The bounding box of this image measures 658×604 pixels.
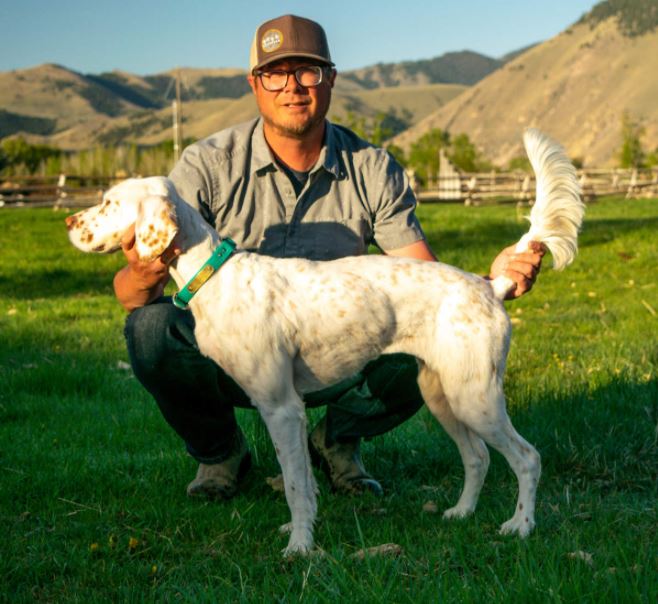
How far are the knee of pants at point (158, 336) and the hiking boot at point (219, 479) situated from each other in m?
0.61

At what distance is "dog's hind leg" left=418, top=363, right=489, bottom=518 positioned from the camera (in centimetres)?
397

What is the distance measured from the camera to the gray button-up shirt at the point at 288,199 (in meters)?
4.44

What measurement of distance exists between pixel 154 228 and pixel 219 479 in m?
1.47

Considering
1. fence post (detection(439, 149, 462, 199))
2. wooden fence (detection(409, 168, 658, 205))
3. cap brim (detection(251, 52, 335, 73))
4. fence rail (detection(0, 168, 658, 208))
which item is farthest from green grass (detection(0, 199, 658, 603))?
fence post (detection(439, 149, 462, 199))

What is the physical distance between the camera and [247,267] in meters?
3.57

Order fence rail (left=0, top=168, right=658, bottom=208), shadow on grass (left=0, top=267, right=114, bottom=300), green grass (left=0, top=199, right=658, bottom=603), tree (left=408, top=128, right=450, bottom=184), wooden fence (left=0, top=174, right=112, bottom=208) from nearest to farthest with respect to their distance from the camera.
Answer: green grass (left=0, top=199, right=658, bottom=603)
shadow on grass (left=0, top=267, right=114, bottom=300)
wooden fence (left=0, top=174, right=112, bottom=208)
fence rail (left=0, top=168, right=658, bottom=208)
tree (left=408, top=128, right=450, bottom=184)

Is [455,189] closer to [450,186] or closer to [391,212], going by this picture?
[450,186]

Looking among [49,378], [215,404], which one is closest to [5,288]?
[49,378]

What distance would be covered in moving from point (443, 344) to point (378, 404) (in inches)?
38.5

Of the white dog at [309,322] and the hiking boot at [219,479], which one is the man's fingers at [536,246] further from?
the hiking boot at [219,479]

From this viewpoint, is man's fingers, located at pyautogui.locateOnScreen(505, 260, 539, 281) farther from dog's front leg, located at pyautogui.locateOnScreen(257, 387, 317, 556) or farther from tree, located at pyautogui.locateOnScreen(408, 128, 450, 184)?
tree, located at pyautogui.locateOnScreen(408, 128, 450, 184)

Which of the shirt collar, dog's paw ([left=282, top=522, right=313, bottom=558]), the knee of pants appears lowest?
dog's paw ([left=282, top=522, right=313, bottom=558])

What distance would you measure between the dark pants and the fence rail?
27.8 m

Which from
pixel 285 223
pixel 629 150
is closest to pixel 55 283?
pixel 285 223
